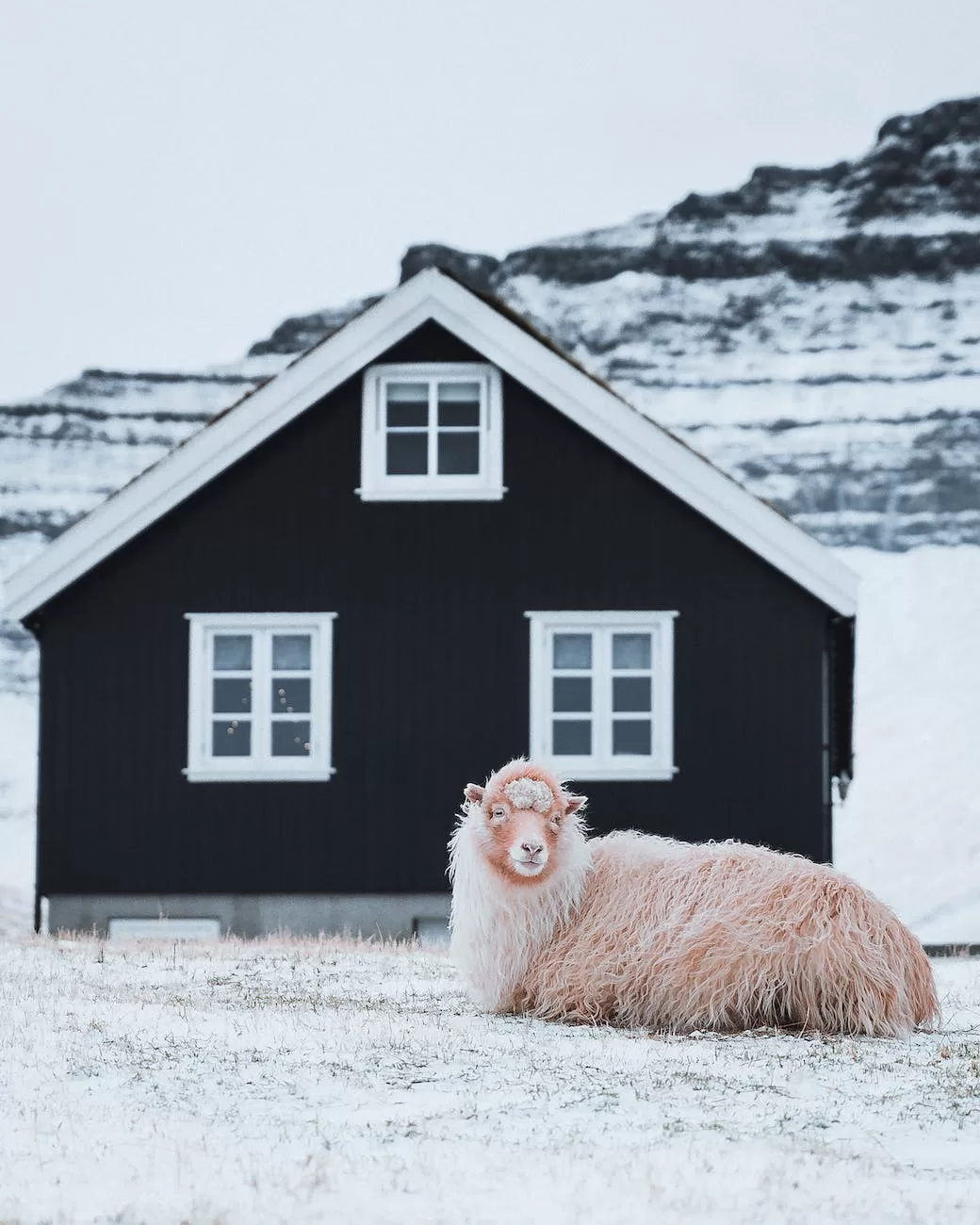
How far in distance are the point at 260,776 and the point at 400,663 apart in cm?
172

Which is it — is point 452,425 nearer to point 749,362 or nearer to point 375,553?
point 375,553

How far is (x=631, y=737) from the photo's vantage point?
1814cm

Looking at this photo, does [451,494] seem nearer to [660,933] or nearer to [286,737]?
[286,737]

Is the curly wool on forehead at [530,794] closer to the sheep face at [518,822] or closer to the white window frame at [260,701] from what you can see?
the sheep face at [518,822]

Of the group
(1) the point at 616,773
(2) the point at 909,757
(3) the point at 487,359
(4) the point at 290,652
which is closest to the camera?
(1) the point at 616,773

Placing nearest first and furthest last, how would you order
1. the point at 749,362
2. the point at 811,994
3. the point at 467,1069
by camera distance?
→ the point at 467,1069 < the point at 811,994 < the point at 749,362

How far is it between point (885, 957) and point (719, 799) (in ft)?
29.2

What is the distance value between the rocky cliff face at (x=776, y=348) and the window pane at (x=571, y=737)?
84.3 m

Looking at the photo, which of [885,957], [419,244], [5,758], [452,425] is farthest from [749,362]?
[885,957]

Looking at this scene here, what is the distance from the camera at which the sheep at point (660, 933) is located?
352 inches

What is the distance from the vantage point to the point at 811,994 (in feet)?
29.2

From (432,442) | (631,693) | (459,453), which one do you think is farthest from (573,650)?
(432,442)

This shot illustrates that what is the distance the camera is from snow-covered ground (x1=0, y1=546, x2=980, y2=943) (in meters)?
46.4

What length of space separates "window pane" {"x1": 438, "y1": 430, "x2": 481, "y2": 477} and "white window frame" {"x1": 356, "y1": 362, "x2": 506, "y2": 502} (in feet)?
0.33
